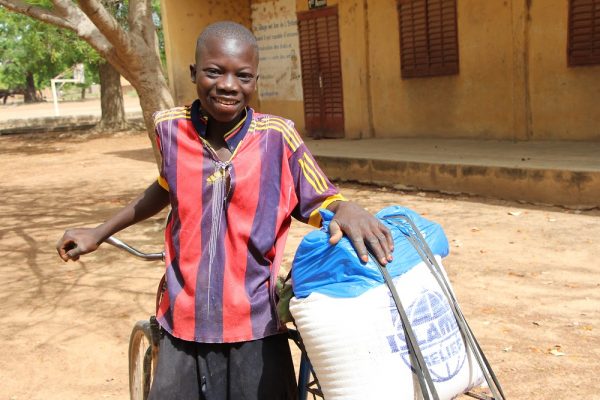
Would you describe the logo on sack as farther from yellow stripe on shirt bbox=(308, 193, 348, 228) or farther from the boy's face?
the boy's face

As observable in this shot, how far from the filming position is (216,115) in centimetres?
180

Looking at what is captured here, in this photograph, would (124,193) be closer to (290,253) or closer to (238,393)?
(290,253)

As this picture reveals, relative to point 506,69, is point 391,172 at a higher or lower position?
lower

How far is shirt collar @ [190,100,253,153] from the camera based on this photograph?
Answer: 1.84 meters

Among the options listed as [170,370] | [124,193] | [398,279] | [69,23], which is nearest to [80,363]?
[170,370]

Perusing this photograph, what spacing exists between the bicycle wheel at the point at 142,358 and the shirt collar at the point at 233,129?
2.01 ft

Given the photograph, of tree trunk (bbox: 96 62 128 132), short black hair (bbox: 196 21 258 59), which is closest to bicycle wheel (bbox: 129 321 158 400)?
short black hair (bbox: 196 21 258 59)

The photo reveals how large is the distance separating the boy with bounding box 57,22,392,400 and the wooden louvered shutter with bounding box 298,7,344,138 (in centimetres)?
942

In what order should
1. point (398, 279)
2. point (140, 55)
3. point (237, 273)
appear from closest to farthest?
point (398, 279) < point (237, 273) < point (140, 55)

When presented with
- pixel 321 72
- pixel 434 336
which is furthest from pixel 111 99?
pixel 434 336

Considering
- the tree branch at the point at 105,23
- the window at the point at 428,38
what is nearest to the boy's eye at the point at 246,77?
the tree branch at the point at 105,23

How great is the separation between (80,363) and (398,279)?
109 inches

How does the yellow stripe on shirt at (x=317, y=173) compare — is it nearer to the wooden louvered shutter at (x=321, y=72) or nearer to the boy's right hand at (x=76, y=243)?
the boy's right hand at (x=76, y=243)

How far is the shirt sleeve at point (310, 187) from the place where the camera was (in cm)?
184
